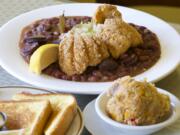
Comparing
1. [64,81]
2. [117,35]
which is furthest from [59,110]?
[117,35]

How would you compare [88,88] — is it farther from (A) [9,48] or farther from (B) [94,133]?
(A) [9,48]

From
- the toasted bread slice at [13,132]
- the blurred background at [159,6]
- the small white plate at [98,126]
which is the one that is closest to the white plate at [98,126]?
the small white plate at [98,126]

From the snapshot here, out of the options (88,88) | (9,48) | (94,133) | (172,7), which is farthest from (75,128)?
(172,7)

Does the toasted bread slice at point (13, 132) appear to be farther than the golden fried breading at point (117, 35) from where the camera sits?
No

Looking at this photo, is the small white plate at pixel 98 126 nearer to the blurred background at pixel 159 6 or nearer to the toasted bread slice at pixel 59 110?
the toasted bread slice at pixel 59 110

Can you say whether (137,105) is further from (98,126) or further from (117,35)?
(117,35)

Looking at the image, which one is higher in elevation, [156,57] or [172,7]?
[156,57]
